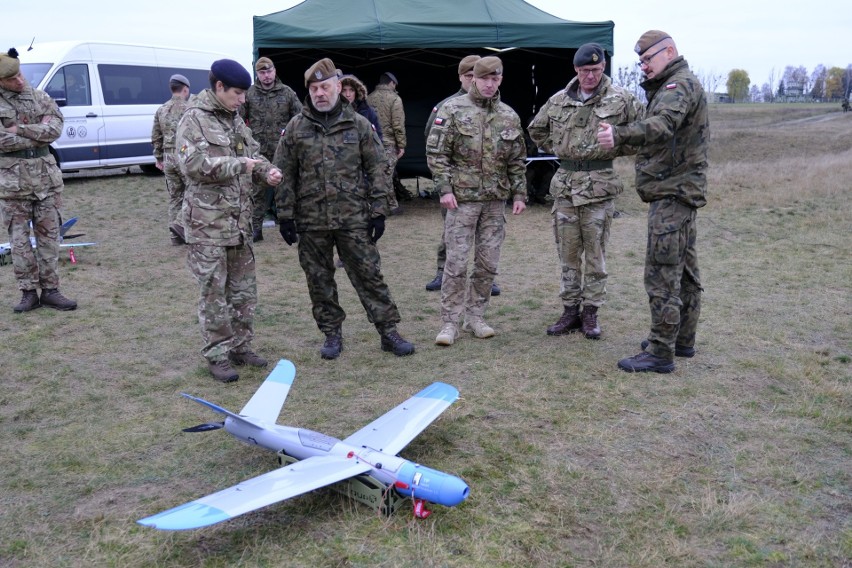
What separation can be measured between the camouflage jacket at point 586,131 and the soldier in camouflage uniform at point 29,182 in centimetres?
397

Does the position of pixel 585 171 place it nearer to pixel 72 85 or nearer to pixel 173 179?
pixel 173 179

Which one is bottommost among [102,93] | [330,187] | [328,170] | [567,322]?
[567,322]

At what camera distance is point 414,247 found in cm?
879

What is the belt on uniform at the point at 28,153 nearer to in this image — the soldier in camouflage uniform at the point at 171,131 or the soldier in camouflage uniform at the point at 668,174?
the soldier in camouflage uniform at the point at 171,131

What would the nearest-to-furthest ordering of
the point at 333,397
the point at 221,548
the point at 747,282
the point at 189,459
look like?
1. the point at 221,548
2. the point at 189,459
3. the point at 333,397
4. the point at 747,282

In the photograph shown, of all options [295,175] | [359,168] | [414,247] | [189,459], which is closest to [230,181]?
[295,175]

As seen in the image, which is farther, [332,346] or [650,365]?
[332,346]

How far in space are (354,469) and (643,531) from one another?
3.94ft

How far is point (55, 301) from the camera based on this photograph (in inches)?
237

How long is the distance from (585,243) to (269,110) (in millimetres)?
4513

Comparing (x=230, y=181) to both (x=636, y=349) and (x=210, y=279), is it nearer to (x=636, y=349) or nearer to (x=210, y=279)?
(x=210, y=279)

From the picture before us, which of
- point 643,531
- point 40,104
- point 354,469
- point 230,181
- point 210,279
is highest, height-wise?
point 40,104

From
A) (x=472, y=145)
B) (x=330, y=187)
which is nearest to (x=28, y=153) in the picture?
(x=330, y=187)

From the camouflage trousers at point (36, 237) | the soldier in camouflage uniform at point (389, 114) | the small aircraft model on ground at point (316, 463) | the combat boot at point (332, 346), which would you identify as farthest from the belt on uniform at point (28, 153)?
the soldier in camouflage uniform at point (389, 114)
